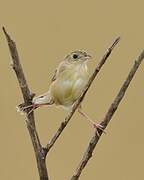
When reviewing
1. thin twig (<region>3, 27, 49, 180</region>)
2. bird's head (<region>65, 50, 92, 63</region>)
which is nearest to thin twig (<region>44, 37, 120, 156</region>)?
thin twig (<region>3, 27, 49, 180</region>)

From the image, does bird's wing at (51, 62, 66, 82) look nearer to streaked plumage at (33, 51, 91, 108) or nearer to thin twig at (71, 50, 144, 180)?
streaked plumage at (33, 51, 91, 108)

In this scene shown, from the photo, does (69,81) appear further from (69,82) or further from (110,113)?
(110,113)

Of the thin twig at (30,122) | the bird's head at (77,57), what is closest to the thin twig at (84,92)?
the thin twig at (30,122)

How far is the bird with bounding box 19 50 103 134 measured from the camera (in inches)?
34.2

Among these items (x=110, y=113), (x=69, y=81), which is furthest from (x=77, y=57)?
(x=110, y=113)

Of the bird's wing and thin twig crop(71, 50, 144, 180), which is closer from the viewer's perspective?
thin twig crop(71, 50, 144, 180)

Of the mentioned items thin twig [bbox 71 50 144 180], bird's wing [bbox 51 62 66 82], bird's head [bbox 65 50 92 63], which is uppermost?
bird's head [bbox 65 50 92 63]

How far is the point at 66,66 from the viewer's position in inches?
36.0

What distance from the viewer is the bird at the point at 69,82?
0.87 metres

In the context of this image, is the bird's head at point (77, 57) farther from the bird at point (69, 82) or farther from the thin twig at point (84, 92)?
the thin twig at point (84, 92)

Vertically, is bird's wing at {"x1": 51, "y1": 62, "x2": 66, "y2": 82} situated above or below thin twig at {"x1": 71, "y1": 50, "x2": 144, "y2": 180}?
above

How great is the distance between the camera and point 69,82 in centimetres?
89

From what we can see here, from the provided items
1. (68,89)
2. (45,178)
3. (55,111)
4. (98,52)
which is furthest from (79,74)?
(55,111)

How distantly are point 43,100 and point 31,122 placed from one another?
0.13 meters
